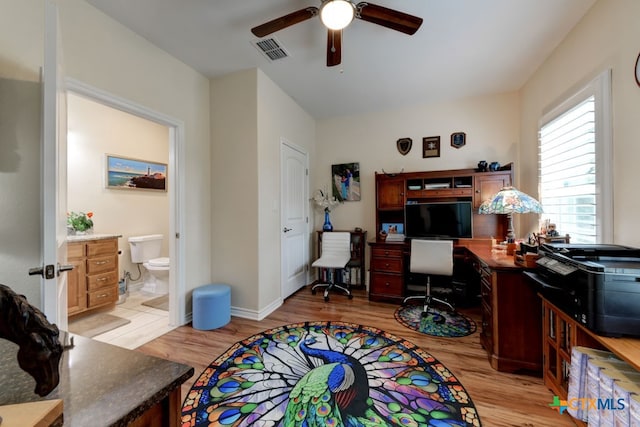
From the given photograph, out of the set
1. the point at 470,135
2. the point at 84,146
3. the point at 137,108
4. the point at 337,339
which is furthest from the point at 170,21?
the point at 470,135

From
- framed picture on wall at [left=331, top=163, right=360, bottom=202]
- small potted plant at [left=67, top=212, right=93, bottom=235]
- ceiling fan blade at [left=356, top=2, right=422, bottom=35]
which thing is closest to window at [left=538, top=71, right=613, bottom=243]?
ceiling fan blade at [left=356, top=2, right=422, bottom=35]

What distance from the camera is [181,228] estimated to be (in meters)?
2.59

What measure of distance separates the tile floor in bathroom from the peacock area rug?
88 centimetres

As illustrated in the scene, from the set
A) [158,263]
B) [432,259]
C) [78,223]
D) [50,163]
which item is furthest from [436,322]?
[78,223]

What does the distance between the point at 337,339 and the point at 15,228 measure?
92.4 inches

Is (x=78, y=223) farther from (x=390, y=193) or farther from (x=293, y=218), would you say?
(x=390, y=193)

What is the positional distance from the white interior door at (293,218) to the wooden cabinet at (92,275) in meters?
1.96

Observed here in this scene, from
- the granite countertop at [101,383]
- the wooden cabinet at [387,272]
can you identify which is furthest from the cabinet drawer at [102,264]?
the wooden cabinet at [387,272]

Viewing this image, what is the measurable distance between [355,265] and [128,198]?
338cm

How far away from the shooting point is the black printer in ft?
3.67

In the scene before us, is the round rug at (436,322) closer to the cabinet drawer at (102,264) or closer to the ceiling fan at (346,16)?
the ceiling fan at (346,16)

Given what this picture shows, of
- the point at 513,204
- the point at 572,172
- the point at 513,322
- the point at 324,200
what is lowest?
the point at 513,322

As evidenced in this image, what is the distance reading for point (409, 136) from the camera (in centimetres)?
375

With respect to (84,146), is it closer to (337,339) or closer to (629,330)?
(337,339)
